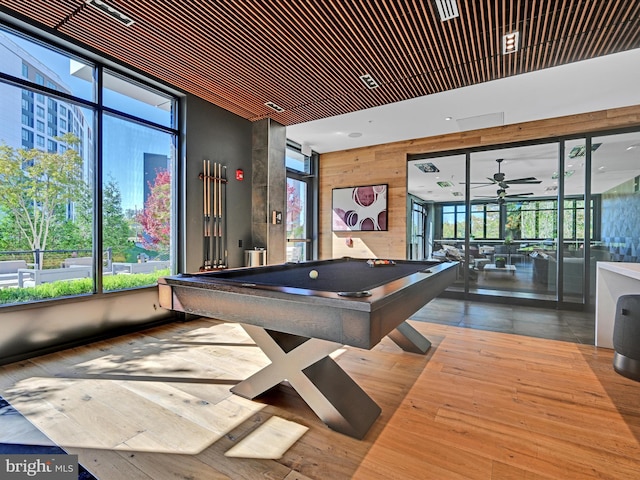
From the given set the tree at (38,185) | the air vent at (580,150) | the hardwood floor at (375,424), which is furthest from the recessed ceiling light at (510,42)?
the tree at (38,185)

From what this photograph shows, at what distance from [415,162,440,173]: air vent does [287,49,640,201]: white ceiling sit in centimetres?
10

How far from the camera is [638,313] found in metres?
2.64

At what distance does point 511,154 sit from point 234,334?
17.9 feet

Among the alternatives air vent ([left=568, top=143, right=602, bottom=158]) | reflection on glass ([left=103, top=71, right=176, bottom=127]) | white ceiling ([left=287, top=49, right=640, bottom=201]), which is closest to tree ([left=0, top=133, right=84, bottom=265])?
reflection on glass ([left=103, top=71, right=176, bottom=127])

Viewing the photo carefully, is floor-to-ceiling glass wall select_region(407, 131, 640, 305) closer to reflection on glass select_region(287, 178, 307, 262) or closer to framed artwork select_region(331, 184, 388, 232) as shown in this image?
framed artwork select_region(331, 184, 388, 232)

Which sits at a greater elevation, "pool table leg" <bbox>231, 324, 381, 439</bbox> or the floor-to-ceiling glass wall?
the floor-to-ceiling glass wall

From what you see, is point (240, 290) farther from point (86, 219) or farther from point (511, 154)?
point (511, 154)

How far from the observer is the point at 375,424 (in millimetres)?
1983

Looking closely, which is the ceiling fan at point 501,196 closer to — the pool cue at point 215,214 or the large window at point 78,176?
the pool cue at point 215,214

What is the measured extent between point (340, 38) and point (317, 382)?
2880 millimetres

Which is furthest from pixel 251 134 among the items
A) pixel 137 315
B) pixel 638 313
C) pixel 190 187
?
pixel 638 313

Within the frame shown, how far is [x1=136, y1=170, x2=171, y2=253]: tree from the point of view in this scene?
4.08m

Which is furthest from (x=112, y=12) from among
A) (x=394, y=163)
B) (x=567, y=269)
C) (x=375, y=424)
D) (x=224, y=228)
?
(x=567, y=269)

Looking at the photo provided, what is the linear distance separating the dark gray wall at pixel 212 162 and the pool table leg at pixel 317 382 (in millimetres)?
2592
